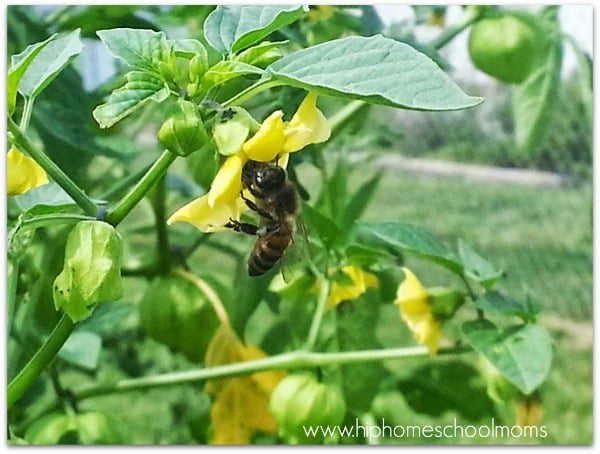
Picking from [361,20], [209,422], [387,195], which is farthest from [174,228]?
[387,195]

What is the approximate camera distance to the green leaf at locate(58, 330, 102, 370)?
0.66 meters

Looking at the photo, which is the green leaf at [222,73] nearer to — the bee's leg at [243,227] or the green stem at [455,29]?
the bee's leg at [243,227]

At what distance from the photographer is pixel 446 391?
0.89m

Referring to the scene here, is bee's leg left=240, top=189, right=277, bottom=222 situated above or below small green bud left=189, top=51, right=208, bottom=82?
below

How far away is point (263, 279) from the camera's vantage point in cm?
73

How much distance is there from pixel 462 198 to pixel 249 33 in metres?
1.26

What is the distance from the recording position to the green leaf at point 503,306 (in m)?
0.63

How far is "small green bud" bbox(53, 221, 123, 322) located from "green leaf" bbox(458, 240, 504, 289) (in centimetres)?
26

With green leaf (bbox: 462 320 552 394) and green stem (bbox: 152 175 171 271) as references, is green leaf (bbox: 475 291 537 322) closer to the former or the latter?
green leaf (bbox: 462 320 552 394)

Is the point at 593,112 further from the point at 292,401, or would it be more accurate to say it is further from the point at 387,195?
the point at 387,195

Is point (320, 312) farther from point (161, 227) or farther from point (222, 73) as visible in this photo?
point (222, 73)

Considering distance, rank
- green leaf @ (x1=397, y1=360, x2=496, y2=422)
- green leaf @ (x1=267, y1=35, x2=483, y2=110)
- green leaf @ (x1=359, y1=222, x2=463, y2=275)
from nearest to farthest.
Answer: green leaf @ (x1=267, y1=35, x2=483, y2=110) → green leaf @ (x1=359, y1=222, x2=463, y2=275) → green leaf @ (x1=397, y1=360, x2=496, y2=422)

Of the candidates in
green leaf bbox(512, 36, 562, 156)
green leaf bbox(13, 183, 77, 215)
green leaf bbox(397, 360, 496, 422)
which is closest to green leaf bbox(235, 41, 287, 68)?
green leaf bbox(13, 183, 77, 215)

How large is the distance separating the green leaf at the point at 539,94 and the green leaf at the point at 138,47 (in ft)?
1.29
